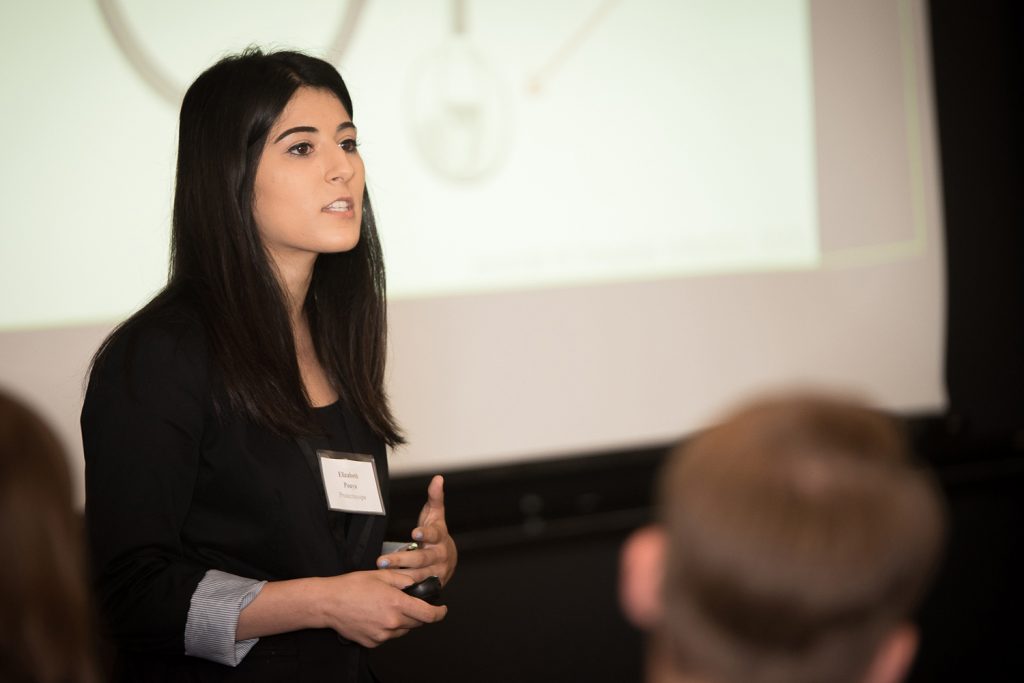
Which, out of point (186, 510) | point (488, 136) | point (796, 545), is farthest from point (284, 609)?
point (488, 136)


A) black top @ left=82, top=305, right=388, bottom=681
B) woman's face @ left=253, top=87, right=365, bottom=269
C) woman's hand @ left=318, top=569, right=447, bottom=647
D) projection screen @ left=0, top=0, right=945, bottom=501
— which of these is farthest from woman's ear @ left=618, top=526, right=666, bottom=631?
projection screen @ left=0, top=0, right=945, bottom=501

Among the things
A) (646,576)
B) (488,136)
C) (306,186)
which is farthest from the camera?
(488,136)

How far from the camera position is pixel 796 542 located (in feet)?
2.42

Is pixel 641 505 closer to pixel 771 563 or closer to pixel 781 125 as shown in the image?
pixel 781 125

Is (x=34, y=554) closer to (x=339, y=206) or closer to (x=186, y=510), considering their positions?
(x=186, y=510)

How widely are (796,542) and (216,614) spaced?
91 cm

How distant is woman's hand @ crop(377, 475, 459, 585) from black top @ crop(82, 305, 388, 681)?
0.07 m

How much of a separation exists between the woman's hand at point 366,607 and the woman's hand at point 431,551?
0.37 ft

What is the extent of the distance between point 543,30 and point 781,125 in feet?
3.50

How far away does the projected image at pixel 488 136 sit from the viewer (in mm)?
2844

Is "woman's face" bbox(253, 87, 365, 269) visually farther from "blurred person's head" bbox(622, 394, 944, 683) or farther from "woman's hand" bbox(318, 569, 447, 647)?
"blurred person's head" bbox(622, 394, 944, 683)

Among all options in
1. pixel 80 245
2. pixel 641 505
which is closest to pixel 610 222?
pixel 641 505

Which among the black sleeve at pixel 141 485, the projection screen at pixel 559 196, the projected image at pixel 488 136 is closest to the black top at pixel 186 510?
the black sleeve at pixel 141 485

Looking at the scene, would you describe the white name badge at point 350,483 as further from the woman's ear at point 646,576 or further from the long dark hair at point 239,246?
the woman's ear at point 646,576
